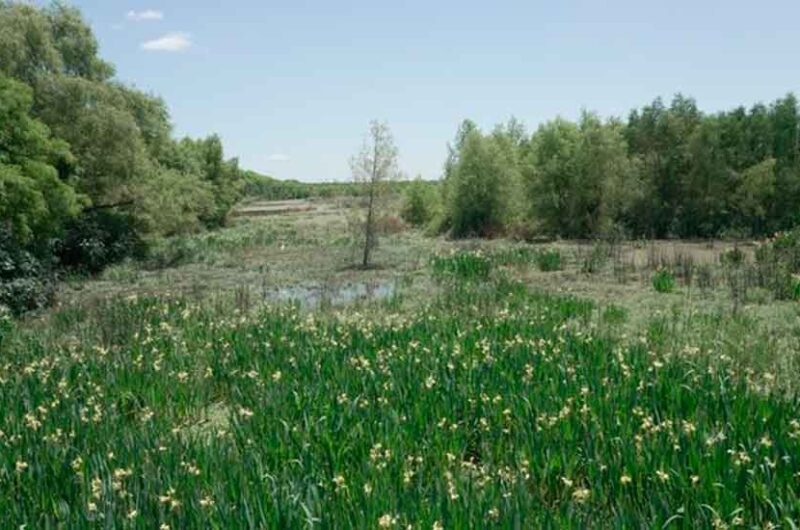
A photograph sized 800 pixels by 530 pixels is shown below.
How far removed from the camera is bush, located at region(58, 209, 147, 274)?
20.4 metres

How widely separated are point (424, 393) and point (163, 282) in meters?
13.0

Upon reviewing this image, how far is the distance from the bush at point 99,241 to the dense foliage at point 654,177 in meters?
13.9

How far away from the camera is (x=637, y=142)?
2853 centimetres

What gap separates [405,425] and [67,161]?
14.7 metres

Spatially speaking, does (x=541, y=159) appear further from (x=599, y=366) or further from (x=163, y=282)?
(x=599, y=366)

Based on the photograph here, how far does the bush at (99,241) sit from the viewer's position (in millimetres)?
20406

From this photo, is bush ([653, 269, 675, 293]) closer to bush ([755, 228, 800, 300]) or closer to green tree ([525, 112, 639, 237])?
bush ([755, 228, 800, 300])

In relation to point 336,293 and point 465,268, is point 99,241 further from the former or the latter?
point 465,268

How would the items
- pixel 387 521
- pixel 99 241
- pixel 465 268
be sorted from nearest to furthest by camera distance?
pixel 387 521
pixel 465 268
pixel 99 241

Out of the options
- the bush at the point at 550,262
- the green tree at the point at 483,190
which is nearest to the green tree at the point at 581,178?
the green tree at the point at 483,190

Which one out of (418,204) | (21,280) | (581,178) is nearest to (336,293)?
(21,280)

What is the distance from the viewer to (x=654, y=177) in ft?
90.3

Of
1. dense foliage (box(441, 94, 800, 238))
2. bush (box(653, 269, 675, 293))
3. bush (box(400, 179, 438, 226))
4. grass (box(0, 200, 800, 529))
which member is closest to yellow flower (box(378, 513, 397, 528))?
grass (box(0, 200, 800, 529))

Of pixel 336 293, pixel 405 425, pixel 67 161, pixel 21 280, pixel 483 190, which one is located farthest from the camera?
pixel 483 190
